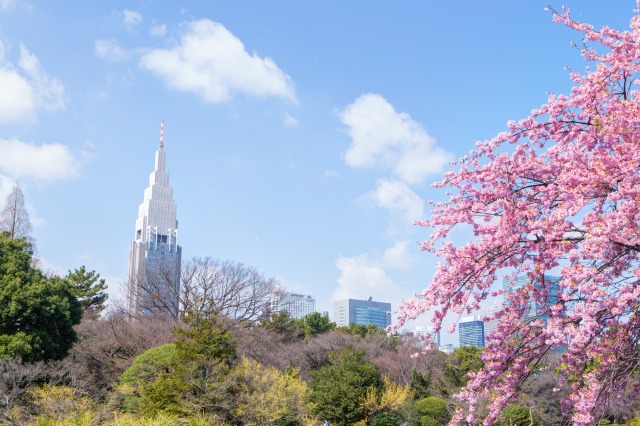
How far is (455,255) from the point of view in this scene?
577 cm

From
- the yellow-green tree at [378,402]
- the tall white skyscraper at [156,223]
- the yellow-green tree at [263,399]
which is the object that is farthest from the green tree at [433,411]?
the tall white skyscraper at [156,223]

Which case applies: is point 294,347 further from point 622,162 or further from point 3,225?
point 622,162

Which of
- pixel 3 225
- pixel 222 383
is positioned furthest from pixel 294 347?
pixel 222 383

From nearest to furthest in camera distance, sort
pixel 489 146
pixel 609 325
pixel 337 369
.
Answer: pixel 609 325, pixel 489 146, pixel 337 369

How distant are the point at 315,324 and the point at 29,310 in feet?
77.9

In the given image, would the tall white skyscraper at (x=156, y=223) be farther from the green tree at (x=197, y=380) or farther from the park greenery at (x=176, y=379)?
the green tree at (x=197, y=380)

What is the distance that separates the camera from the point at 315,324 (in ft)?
129

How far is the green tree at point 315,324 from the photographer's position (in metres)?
38.8

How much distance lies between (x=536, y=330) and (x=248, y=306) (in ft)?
92.0

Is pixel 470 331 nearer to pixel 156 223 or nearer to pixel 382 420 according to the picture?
pixel 382 420

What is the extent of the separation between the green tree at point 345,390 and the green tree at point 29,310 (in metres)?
7.70

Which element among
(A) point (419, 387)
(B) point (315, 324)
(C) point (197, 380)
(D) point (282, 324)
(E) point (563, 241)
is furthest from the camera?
(B) point (315, 324)

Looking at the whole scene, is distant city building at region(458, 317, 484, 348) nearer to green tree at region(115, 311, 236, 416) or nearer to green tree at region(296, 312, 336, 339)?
green tree at region(296, 312, 336, 339)

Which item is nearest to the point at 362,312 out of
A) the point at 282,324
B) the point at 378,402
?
the point at 282,324
